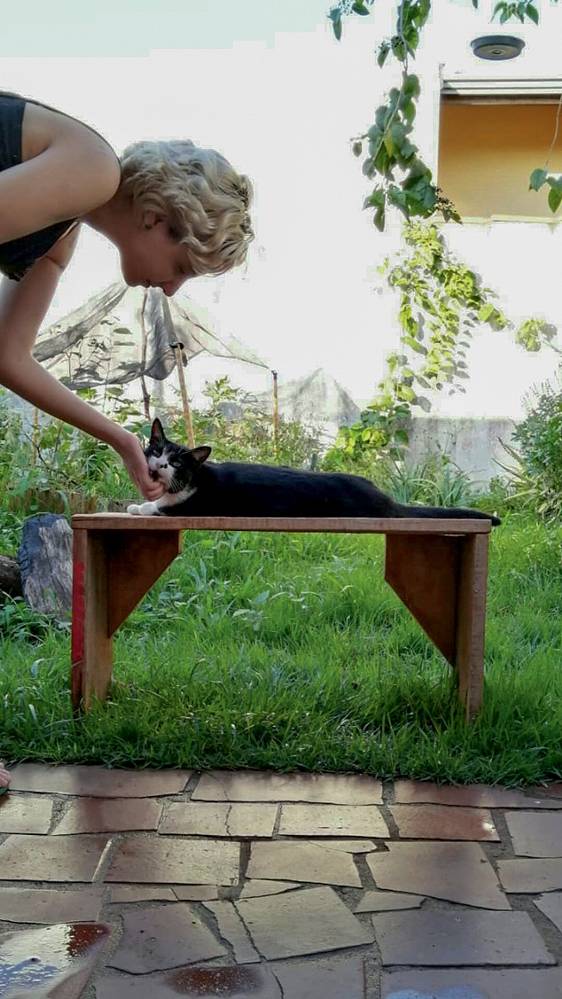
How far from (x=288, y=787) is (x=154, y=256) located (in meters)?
1.34

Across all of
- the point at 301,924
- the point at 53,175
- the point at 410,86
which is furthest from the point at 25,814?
the point at 410,86

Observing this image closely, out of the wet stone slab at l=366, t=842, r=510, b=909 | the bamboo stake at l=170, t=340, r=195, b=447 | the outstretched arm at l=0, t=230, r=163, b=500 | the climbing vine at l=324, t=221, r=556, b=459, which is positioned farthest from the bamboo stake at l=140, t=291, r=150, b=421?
the wet stone slab at l=366, t=842, r=510, b=909

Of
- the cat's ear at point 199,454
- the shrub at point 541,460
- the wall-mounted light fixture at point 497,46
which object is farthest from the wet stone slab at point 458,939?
the wall-mounted light fixture at point 497,46

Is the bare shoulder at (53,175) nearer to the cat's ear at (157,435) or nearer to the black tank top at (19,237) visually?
the black tank top at (19,237)

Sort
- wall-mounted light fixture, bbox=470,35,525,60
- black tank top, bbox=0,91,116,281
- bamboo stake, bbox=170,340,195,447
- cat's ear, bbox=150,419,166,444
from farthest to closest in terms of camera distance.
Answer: wall-mounted light fixture, bbox=470,35,525,60
bamboo stake, bbox=170,340,195,447
cat's ear, bbox=150,419,166,444
black tank top, bbox=0,91,116,281

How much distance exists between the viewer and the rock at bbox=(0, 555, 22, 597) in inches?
164

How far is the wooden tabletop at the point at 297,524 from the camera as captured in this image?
2611 millimetres

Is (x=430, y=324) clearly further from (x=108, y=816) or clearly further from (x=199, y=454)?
(x=108, y=816)

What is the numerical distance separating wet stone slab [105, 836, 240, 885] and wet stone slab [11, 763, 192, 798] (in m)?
0.28

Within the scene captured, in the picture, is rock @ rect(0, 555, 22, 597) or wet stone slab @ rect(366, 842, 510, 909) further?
rock @ rect(0, 555, 22, 597)

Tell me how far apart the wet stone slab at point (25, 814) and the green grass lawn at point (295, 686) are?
0.87 feet

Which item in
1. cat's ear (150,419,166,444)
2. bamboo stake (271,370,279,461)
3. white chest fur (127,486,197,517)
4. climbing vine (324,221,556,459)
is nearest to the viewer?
white chest fur (127,486,197,517)

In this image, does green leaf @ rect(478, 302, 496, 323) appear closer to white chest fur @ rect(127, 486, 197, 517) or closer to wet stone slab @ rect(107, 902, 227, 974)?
white chest fur @ rect(127, 486, 197, 517)

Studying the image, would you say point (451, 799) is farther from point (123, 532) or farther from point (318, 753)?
point (123, 532)
